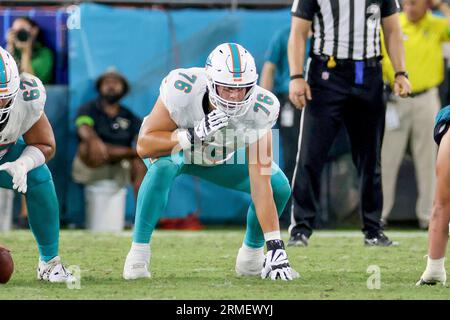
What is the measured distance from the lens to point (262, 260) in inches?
197

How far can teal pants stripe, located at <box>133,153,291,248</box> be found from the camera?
188 inches

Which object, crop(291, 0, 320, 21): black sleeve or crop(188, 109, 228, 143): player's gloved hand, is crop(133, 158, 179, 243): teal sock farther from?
crop(291, 0, 320, 21): black sleeve

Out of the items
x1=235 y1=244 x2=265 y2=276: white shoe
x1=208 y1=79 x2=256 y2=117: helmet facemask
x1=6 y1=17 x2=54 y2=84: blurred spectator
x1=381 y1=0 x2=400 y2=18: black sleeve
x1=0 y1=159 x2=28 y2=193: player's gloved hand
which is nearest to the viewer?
x1=0 y1=159 x2=28 y2=193: player's gloved hand

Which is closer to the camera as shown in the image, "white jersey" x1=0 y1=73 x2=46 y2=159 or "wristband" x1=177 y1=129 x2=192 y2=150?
"white jersey" x1=0 y1=73 x2=46 y2=159

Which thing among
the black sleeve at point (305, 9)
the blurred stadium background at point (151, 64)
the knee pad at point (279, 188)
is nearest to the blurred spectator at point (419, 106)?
the blurred stadium background at point (151, 64)

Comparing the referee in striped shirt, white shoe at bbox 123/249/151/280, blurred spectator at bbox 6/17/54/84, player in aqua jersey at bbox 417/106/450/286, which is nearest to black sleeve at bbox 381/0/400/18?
the referee in striped shirt

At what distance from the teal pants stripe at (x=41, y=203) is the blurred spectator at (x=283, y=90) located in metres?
3.30

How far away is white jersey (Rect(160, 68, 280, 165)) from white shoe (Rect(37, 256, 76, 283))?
0.71m

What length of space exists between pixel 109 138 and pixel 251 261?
3.43 metres

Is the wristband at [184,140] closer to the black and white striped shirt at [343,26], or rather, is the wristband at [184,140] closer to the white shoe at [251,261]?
the white shoe at [251,261]

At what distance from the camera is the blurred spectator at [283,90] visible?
7.81 m

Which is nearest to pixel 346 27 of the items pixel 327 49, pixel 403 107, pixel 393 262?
pixel 327 49

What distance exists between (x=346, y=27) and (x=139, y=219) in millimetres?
2038

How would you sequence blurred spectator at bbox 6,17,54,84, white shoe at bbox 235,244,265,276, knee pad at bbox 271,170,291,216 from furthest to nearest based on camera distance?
blurred spectator at bbox 6,17,54,84 < white shoe at bbox 235,244,265,276 < knee pad at bbox 271,170,291,216
